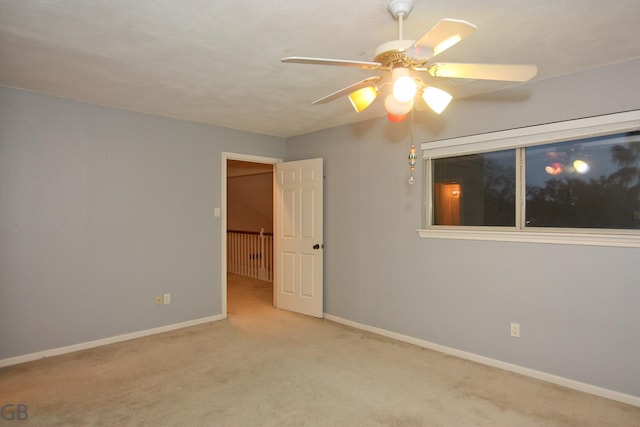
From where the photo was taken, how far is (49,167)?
3328 millimetres

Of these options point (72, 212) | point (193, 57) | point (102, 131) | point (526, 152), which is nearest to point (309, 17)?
point (193, 57)

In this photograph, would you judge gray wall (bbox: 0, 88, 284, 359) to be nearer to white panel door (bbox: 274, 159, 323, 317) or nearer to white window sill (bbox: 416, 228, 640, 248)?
white panel door (bbox: 274, 159, 323, 317)

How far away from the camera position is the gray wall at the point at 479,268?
2617mm

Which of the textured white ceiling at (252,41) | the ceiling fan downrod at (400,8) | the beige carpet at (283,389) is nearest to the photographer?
the ceiling fan downrod at (400,8)

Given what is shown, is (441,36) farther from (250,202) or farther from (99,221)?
(250,202)

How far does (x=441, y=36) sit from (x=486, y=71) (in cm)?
43

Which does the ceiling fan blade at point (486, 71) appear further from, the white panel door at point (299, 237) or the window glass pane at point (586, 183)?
the white panel door at point (299, 237)

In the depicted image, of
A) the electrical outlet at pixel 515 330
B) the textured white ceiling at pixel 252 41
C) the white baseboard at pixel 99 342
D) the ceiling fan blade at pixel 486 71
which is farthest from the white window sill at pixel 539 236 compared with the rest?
the white baseboard at pixel 99 342

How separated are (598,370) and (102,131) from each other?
185 inches

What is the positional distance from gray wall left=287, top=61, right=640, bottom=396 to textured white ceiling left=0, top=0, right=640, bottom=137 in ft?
0.84

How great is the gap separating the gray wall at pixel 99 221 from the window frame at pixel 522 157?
97.9 inches

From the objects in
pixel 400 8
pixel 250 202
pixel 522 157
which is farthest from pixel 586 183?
pixel 250 202

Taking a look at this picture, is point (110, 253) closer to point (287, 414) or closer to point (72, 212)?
point (72, 212)

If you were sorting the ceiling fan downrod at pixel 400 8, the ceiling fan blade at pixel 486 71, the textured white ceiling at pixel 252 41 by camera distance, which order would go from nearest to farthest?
the ceiling fan blade at pixel 486 71
the ceiling fan downrod at pixel 400 8
the textured white ceiling at pixel 252 41
